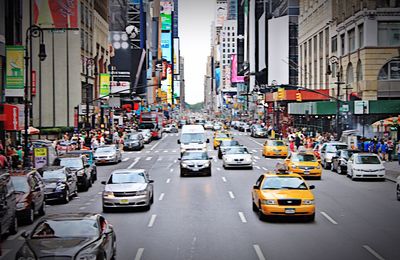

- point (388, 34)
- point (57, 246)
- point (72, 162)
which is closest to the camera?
point (57, 246)

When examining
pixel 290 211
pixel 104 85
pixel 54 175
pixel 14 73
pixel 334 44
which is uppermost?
pixel 334 44

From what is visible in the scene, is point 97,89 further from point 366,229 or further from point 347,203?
point 366,229

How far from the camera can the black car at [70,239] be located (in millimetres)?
11508

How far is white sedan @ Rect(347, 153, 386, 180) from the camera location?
33719 mm

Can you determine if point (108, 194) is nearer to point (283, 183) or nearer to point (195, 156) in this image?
point (283, 183)

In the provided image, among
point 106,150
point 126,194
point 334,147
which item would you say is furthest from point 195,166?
point 126,194

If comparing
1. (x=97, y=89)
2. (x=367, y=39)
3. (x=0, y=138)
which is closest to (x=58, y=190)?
(x=0, y=138)

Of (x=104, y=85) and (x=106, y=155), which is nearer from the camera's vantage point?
(x=106, y=155)

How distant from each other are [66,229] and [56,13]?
2248 inches

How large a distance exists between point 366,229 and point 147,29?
16158cm

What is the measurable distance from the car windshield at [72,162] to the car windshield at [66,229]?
708 inches

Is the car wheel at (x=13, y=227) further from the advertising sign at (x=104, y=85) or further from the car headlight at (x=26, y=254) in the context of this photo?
the advertising sign at (x=104, y=85)

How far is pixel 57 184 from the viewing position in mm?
25625

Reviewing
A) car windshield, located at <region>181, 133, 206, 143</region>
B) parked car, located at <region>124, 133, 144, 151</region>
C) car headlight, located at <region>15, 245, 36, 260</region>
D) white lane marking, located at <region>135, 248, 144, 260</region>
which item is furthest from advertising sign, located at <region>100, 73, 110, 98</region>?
car headlight, located at <region>15, 245, 36, 260</region>
